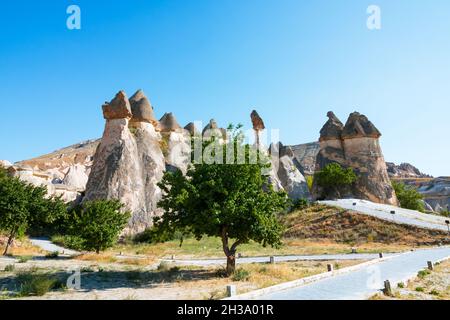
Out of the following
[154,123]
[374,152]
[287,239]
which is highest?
[154,123]

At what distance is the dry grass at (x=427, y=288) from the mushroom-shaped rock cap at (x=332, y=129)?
151 ft

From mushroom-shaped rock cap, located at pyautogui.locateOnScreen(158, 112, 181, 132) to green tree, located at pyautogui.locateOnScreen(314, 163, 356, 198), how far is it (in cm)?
2408

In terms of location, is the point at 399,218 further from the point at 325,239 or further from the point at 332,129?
the point at 332,129

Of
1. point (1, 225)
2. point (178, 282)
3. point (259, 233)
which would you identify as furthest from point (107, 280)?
point (1, 225)

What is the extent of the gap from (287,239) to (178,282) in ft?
77.5

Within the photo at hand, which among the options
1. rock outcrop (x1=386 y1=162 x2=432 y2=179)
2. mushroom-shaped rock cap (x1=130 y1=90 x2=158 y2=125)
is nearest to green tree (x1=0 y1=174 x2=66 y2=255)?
mushroom-shaped rock cap (x1=130 y1=90 x2=158 y2=125)

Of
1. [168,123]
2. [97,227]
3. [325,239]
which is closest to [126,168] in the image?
[168,123]

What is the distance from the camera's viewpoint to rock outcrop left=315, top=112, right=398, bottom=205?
54.2m

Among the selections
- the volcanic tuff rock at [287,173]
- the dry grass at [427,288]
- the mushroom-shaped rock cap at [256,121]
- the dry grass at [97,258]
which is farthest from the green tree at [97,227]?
the mushroom-shaped rock cap at [256,121]

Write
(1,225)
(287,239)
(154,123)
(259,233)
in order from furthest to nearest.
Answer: (154,123)
(287,239)
(1,225)
(259,233)

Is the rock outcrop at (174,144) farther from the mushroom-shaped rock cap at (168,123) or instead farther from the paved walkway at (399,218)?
the paved walkway at (399,218)
